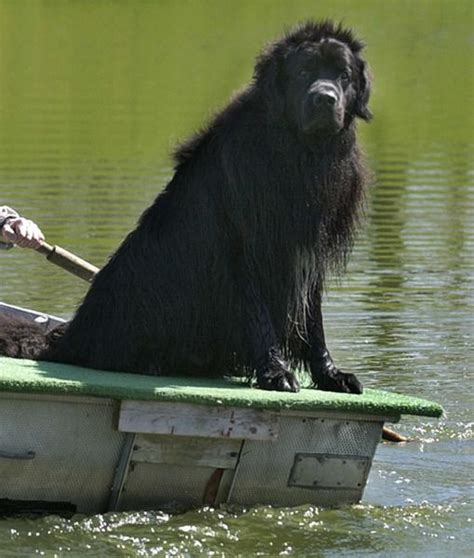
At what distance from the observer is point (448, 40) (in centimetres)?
3512

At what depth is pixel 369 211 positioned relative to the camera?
48.2 ft

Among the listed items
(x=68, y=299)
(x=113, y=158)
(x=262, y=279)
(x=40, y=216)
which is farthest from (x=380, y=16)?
(x=262, y=279)

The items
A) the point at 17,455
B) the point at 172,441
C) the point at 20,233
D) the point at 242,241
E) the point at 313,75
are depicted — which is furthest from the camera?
the point at 20,233

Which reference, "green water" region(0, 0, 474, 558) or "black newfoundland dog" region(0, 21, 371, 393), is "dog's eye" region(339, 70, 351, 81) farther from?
"green water" region(0, 0, 474, 558)

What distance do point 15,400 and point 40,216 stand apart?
30.0ft

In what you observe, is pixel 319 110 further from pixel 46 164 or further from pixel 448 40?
pixel 448 40

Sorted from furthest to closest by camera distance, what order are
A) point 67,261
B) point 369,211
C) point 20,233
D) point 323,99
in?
1. point 369,211
2. point 67,261
3. point 20,233
4. point 323,99

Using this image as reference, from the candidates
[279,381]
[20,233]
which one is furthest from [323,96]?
[20,233]

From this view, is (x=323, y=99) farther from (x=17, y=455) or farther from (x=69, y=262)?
(x=69, y=262)

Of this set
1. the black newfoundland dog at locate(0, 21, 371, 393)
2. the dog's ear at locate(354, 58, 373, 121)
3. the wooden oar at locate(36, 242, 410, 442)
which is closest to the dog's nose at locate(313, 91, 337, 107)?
the black newfoundland dog at locate(0, 21, 371, 393)

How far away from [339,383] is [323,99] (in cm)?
126

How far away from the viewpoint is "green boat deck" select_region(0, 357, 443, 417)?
6027 millimetres

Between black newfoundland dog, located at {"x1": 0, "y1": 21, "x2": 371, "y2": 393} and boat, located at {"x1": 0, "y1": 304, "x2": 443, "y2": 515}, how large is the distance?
257 mm

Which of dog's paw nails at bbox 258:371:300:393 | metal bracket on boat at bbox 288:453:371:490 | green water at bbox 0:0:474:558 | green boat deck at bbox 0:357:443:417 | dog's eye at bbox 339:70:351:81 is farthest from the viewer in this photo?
dog's eye at bbox 339:70:351:81
